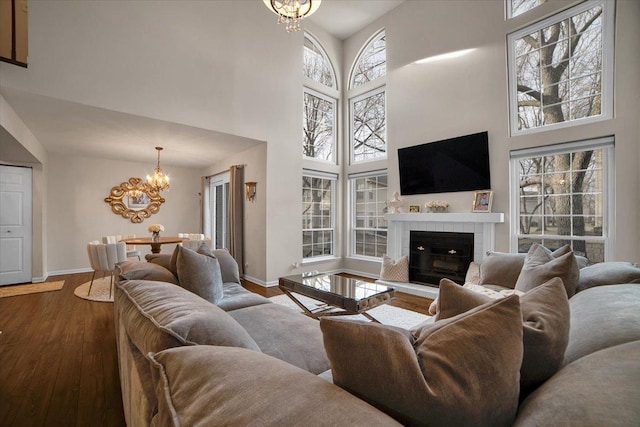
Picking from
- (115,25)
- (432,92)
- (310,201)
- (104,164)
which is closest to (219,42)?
(115,25)

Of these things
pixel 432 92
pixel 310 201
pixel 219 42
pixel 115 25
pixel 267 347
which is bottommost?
pixel 267 347

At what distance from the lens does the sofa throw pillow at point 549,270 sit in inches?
76.3

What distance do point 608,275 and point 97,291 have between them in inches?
239

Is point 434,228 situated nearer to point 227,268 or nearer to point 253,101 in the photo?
point 227,268

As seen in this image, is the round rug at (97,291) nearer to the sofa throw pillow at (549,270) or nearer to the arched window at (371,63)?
the sofa throw pillow at (549,270)

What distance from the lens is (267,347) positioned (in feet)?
5.09

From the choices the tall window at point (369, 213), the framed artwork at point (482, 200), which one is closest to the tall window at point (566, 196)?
the framed artwork at point (482, 200)

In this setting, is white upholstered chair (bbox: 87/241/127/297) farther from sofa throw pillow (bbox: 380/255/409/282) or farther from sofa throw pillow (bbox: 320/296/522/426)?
sofa throw pillow (bbox: 320/296/522/426)

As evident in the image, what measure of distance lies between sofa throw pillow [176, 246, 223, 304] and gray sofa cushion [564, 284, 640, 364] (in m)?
2.14

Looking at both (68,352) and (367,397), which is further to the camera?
(68,352)

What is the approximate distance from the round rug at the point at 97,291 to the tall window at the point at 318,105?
4.10 meters

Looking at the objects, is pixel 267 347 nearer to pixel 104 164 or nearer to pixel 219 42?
pixel 219 42

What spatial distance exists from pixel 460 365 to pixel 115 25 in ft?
16.4

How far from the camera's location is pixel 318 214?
6195mm
